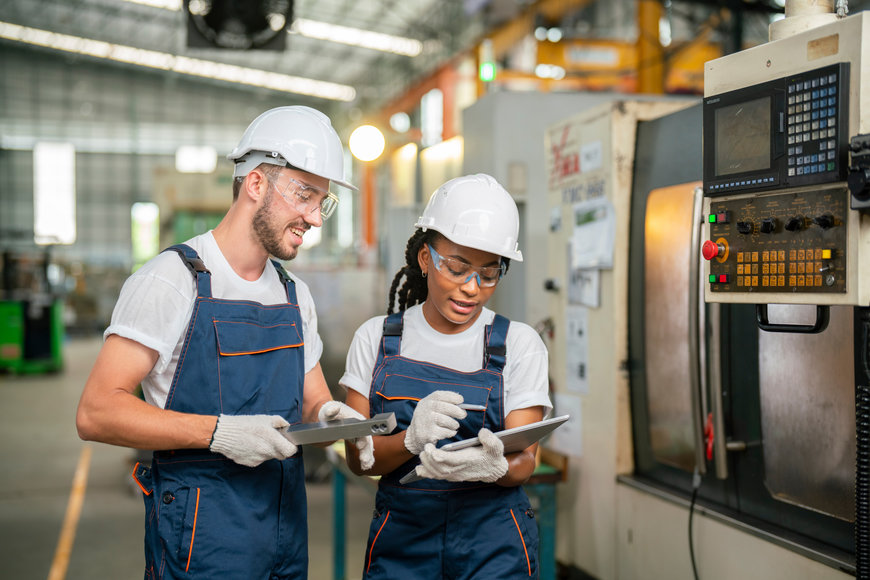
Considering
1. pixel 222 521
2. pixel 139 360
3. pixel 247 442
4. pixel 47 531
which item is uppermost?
pixel 139 360

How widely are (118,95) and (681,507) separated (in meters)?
20.5

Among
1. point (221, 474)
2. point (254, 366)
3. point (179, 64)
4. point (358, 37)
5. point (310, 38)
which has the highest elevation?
point (179, 64)

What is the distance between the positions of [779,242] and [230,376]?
1.15m

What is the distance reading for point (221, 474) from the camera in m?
1.64

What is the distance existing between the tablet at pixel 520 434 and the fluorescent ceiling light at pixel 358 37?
13.9 m

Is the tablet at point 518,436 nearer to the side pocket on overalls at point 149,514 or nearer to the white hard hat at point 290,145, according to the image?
the side pocket on overalls at point 149,514

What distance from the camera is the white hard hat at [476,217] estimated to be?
176 centimetres

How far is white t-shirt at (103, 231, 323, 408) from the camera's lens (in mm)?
1579

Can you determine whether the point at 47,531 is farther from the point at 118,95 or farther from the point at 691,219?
the point at 118,95

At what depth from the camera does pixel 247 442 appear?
1535 mm

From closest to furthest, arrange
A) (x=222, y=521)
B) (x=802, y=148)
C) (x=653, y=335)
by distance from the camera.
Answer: (x=802, y=148) → (x=222, y=521) → (x=653, y=335)

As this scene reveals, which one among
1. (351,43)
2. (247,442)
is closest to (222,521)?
(247,442)

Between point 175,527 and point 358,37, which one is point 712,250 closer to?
point 175,527

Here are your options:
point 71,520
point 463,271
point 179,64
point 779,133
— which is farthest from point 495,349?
point 179,64
